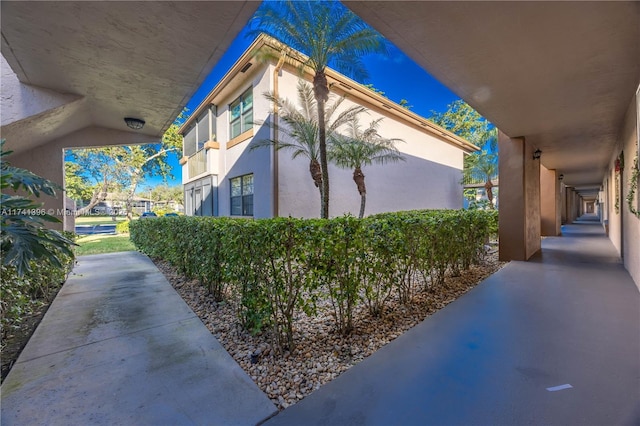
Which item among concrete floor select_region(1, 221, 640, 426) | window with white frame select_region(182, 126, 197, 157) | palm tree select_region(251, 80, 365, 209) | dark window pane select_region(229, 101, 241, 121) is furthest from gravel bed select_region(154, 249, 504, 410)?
window with white frame select_region(182, 126, 197, 157)

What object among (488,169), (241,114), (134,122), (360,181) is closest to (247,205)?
(241,114)

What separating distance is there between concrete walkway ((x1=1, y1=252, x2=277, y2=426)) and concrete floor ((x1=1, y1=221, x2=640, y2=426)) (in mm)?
11

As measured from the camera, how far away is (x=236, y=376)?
7.82 ft

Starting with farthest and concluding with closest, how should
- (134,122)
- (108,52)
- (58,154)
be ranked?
(58,154) → (134,122) → (108,52)

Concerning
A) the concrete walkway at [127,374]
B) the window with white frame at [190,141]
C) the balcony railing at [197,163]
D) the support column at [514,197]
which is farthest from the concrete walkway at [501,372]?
the window with white frame at [190,141]

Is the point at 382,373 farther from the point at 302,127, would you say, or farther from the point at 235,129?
the point at 235,129

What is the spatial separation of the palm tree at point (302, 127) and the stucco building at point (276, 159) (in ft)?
1.01

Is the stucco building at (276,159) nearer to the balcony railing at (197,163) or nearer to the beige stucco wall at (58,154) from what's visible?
the balcony railing at (197,163)

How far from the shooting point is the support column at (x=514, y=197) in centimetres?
706

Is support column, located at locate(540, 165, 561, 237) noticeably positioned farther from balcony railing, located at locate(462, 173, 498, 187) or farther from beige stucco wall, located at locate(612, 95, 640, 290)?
beige stucco wall, located at locate(612, 95, 640, 290)

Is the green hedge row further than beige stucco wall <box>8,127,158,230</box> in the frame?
No

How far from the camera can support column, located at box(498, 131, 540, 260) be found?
7.06 m

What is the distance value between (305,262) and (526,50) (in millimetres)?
3551

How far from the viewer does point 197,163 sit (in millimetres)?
13102
